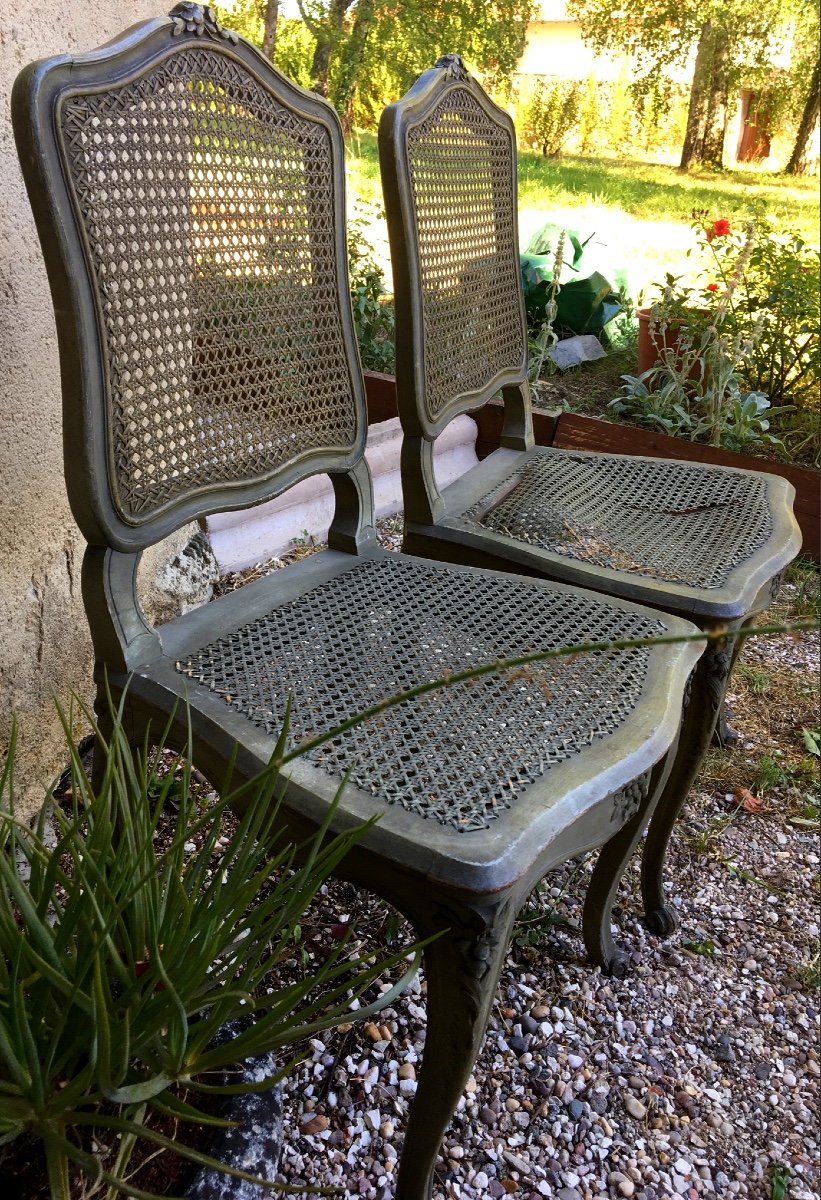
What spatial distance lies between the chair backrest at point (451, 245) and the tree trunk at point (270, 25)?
2.14 m

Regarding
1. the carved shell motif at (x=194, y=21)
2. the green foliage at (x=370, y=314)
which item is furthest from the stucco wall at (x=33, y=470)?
the green foliage at (x=370, y=314)

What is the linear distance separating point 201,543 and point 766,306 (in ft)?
7.96

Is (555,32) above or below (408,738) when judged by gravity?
above

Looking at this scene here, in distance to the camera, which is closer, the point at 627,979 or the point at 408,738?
the point at 408,738

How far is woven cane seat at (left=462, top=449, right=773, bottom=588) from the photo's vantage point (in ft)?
4.89

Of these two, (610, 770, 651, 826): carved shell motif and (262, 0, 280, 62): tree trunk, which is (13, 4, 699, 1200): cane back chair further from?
(262, 0, 280, 62): tree trunk

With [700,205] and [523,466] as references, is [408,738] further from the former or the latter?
[700,205]

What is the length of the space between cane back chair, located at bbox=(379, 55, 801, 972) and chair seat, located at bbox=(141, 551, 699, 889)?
0.14 metres

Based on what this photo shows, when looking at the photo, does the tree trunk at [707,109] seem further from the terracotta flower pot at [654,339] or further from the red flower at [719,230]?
the terracotta flower pot at [654,339]

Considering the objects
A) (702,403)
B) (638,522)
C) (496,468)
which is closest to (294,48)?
(702,403)

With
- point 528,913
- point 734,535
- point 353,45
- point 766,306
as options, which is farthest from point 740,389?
point 528,913

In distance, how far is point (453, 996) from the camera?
92 cm

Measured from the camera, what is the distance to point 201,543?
2.15 meters

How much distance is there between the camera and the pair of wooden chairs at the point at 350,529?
941 millimetres
